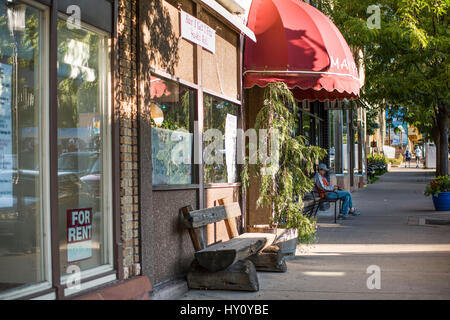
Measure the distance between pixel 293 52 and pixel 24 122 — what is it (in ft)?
17.1

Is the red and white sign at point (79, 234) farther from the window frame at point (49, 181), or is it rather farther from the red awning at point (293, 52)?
the red awning at point (293, 52)

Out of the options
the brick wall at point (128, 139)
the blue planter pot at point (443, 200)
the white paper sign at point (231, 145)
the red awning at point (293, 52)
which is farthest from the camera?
the blue planter pot at point (443, 200)

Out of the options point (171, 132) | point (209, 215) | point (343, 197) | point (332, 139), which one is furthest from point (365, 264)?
point (332, 139)

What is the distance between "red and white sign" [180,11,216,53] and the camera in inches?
281

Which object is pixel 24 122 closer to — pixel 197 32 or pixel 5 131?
pixel 5 131

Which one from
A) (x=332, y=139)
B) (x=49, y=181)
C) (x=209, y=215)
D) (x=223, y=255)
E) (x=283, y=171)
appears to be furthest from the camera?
(x=332, y=139)

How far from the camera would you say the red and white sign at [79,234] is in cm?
511

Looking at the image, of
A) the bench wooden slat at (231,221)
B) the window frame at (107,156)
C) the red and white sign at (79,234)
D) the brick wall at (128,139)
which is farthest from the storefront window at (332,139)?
the red and white sign at (79,234)

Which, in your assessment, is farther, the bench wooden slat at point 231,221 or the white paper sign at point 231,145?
the white paper sign at point 231,145

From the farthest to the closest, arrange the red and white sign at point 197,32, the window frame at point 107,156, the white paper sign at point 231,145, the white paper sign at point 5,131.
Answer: the white paper sign at point 231,145
the red and white sign at point 197,32
the window frame at point 107,156
the white paper sign at point 5,131

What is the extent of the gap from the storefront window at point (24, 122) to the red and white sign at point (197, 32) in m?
2.51

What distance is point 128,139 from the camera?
5766 millimetres
